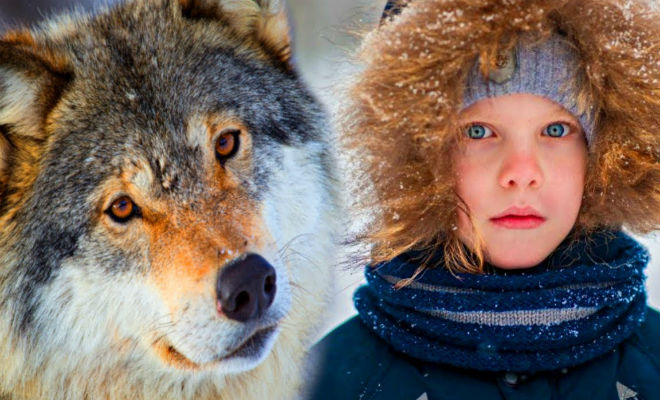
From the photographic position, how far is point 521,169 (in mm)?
1959

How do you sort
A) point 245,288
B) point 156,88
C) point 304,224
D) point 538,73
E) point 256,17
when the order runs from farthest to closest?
point 256,17 < point 304,224 < point 156,88 < point 538,73 < point 245,288

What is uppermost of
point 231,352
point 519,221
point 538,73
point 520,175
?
point 538,73

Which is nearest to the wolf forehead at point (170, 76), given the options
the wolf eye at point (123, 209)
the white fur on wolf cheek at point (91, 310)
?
the wolf eye at point (123, 209)

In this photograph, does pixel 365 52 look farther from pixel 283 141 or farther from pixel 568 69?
pixel 568 69

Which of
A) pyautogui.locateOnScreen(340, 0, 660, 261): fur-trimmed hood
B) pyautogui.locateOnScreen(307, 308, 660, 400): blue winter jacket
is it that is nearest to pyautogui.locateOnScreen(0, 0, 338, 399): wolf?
pyautogui.locateOnScreen(307, 308, 660, 400): blue winter jacket

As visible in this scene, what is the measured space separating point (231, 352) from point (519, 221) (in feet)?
2.88

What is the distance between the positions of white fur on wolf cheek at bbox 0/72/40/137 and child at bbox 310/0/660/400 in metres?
0.88

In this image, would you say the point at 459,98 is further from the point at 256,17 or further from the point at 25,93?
the point at 25,93

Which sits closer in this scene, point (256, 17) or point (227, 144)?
point (227, 144)

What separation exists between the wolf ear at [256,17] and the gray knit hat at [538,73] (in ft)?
2.50

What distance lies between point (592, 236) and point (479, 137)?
0.50m

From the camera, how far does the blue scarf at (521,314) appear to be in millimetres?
2008

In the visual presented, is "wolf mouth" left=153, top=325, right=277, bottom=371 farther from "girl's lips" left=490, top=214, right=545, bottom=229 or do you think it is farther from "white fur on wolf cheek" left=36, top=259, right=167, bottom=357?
"girl's lips" left=490, top=214, right=545, bottom=229

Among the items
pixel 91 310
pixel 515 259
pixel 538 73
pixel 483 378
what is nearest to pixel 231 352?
pixel 91 310
